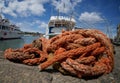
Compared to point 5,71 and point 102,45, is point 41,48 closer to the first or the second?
point 5,71

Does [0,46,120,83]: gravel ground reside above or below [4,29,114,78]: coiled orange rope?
below

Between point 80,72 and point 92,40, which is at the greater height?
point 92,40

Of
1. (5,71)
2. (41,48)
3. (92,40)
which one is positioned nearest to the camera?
(5,71)

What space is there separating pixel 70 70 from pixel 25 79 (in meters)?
0.73

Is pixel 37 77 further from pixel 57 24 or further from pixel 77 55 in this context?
pixel 57 24

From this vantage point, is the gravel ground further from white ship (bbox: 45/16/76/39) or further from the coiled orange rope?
white ship (bbox: 45/16/76/39)

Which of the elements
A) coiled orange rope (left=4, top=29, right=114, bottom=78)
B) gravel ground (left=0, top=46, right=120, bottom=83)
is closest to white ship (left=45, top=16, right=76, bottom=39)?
coiled orange rope (left=4, top=29, right=114, bottom=78)

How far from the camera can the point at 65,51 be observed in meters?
3.03

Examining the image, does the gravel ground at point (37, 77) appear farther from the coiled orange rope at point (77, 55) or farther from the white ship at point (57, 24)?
the white ship at point (57, 24)

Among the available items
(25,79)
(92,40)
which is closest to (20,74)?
(25,79)

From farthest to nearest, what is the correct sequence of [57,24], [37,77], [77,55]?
[57,24], [77,55], [37,77]

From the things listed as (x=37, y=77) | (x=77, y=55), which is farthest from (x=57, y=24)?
(x=37, y=77)

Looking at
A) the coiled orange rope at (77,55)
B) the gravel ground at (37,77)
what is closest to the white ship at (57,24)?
the coiled orange rope at (77,55)

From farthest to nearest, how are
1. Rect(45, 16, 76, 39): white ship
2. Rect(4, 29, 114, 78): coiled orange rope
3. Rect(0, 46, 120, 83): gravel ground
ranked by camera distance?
Rect(45, 16, 76, 39): white ship, Rect(4, 29, 114, 78): coiled orange rope, Rect(0, 46, 120, 83): gravel ground
